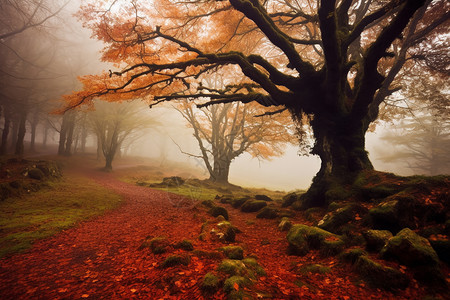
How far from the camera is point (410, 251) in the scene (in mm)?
2801

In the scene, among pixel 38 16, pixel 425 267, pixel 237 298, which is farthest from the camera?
pixel 38 16

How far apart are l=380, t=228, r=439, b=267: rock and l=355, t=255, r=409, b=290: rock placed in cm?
33

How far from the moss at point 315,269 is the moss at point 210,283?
1579mm

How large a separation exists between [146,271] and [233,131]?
14.6 meters

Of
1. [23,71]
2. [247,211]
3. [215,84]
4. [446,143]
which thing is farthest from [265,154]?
[23,71]

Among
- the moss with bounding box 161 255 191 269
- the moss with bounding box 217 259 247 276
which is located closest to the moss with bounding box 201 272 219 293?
the moss with bounding box 217 259 247 276

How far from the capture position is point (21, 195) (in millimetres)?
7590

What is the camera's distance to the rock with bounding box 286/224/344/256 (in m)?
3.74

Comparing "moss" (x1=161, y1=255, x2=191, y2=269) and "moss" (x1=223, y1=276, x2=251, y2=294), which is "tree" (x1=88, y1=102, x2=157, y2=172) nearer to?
"moss" (x1=161, y1=255, x2=191, y2=269)

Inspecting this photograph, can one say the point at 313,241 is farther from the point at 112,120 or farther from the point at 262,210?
the point at 112,120

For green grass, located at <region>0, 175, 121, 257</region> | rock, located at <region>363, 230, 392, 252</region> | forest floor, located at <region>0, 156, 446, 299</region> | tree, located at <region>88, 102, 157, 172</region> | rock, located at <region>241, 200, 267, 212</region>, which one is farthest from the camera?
tree, located at <region>88, 102, 157, 172</region>

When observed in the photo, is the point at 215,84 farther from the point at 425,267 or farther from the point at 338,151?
the point at 425,267

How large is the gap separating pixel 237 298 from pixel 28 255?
4419 mm

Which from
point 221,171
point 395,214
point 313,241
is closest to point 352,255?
point 313,241
